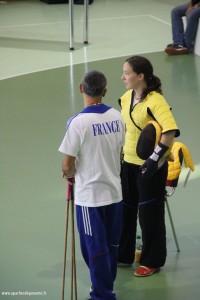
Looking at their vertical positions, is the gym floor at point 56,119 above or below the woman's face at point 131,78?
below

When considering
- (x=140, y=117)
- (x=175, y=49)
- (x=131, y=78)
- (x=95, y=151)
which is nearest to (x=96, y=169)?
(x=95, y=151)

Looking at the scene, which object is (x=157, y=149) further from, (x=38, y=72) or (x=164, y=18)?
(x=164, y=18)

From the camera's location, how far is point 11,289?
4.63 m

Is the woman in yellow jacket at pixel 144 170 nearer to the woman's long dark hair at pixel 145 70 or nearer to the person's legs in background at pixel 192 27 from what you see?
the woman's long dark hair at pixel 145 70

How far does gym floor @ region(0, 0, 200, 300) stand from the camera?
482 cm

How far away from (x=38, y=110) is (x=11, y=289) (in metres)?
3.82

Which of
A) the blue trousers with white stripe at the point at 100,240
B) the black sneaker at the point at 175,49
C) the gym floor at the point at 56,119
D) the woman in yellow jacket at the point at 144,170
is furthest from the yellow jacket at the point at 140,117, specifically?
the black sneaker at the point at 175,49

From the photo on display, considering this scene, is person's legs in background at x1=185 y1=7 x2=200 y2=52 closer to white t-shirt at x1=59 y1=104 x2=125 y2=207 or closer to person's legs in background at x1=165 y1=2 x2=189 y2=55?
person's legs in background at x1=165 y1=2 x2=189 y2=55

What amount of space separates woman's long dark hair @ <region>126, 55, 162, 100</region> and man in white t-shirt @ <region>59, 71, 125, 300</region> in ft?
1.36

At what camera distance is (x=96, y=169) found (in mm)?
4141

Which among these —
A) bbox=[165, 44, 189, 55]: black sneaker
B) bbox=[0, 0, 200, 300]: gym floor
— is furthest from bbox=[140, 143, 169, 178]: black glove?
bbox=[165, 44, 189, 55]: black sneaker

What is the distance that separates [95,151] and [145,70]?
2.42ft

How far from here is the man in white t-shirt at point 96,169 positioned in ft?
13.3

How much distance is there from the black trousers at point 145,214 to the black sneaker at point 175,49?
605 centimetres
